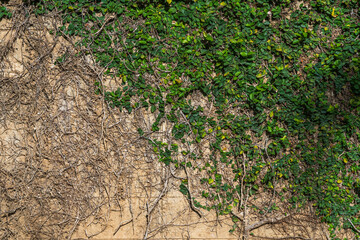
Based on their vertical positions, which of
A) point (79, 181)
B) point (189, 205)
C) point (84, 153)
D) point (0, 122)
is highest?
point (0, 122)

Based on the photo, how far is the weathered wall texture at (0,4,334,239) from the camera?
14.3 feet

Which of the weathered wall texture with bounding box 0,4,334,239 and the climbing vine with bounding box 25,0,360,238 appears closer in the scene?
the climbing vine with bounding box 25,0,360,238

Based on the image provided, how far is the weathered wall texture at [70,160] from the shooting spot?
14.3 feet

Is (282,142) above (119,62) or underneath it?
underneath

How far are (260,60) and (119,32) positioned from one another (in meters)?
1.72

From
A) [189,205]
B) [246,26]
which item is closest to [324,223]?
[189,205]

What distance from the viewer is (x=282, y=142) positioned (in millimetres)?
4258

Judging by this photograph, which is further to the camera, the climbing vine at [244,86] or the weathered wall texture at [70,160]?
the weathered wall texture at [70,160]

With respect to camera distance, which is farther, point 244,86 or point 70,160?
point 70,160

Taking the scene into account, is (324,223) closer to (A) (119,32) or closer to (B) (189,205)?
(B) (189,205)

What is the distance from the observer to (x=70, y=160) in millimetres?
4406

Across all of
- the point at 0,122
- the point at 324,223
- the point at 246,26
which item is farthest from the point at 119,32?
the point at 324,223

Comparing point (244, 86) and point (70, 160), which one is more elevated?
point (244, 86)

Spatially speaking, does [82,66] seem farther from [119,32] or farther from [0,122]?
[0,122]
